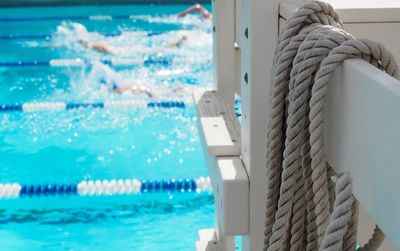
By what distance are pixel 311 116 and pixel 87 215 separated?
2.29 m

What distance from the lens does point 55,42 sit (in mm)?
6191

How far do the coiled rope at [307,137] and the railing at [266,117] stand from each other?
0.8 inches

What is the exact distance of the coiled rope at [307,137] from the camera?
0.64 metres

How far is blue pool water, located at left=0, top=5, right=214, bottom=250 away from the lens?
2.74 meters

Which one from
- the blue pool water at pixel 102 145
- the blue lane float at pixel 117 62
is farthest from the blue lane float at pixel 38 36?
the blue lane float at pixel 117 62

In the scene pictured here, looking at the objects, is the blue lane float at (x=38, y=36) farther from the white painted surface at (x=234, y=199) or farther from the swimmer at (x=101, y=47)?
the white painted surface at (x=234, y=199)

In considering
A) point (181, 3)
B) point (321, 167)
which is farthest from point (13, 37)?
point (321, 167)

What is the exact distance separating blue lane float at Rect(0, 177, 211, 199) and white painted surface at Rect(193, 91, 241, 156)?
1.38 metres

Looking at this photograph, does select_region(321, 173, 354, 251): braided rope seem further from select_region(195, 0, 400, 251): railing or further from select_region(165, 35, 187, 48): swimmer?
select_region(165, 35, 187, 48): swimmer

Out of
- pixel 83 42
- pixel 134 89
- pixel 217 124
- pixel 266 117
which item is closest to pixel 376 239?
pixel 266 117

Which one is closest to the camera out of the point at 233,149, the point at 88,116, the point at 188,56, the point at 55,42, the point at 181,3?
the point at 233,149

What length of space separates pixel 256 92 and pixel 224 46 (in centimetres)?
63

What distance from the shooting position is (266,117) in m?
0.98

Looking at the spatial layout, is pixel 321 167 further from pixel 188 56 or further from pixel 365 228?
pixel 188 56
